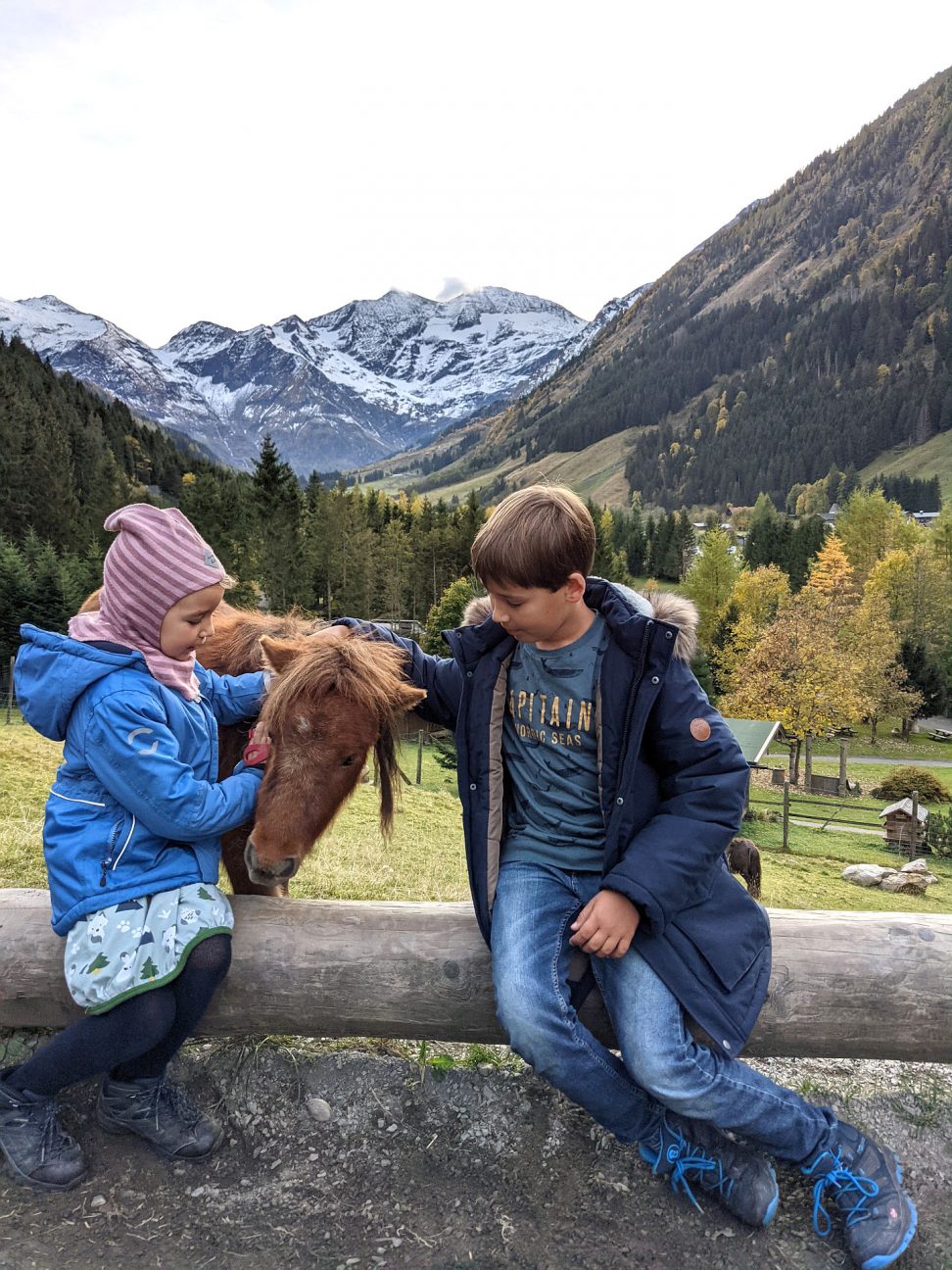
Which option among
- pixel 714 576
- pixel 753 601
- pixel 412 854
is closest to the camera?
pixel 412 854

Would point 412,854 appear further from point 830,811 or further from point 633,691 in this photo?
point 830,811

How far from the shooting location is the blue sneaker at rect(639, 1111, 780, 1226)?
2941 mm

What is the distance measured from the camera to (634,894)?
2859 millimetres

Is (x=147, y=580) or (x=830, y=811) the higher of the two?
(x=147, y=580)

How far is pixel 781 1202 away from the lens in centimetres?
309

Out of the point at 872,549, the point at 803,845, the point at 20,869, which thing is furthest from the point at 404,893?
the point at 872,549

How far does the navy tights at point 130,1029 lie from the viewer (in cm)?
303

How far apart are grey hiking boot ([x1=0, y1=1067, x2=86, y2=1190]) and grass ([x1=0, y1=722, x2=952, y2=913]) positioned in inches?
58.2

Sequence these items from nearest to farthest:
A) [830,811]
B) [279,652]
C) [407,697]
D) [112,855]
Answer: [112,855]
[407,697]
[279,652]
[830,811]

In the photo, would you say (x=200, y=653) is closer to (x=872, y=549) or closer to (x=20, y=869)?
(x=20, y=869)

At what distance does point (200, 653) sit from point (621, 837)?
2481mm

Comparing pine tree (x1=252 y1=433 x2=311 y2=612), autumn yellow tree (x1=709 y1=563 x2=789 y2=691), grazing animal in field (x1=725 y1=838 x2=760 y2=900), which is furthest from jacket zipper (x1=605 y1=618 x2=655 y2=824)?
autumn yellow tree (x1=709 y1=563 x2=789 y2=691)

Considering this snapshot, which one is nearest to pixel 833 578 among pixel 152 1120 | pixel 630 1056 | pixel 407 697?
pixel 407 697

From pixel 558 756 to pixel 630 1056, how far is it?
1177mm
